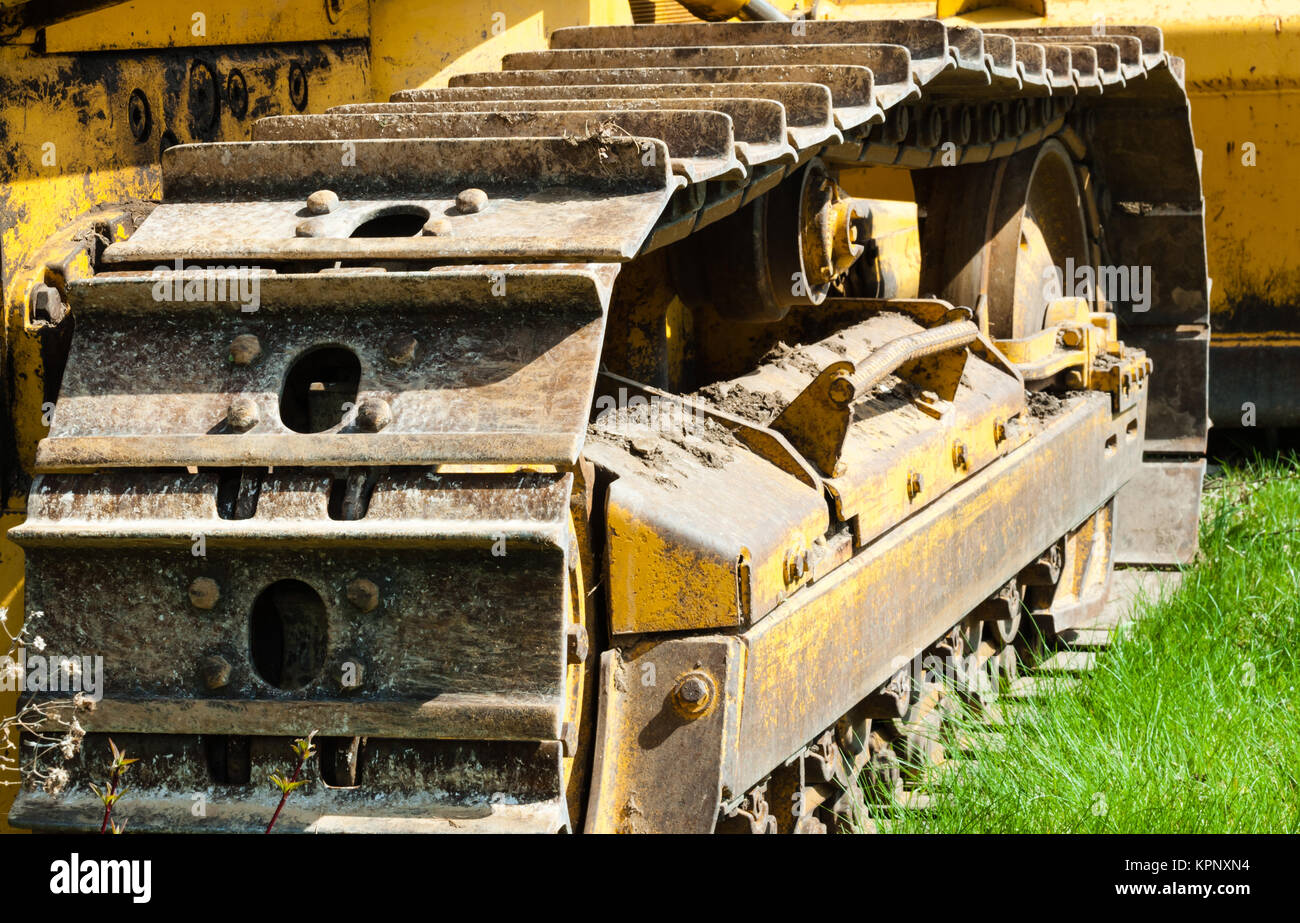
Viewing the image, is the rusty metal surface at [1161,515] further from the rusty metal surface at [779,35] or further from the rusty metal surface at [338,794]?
the rusty metal surface at [338,794]

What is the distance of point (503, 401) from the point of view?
6.90 ft

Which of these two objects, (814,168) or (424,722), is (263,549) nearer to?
(424,722)

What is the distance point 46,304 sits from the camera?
9.42ft

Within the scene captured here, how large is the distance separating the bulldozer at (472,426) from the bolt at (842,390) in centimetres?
2

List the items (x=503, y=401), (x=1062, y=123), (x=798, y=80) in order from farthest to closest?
(x=1062, y=123) < (x=798, y=80) < (x=503, y=401)

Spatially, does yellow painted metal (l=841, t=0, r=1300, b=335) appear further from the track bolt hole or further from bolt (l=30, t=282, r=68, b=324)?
the track bolt hole

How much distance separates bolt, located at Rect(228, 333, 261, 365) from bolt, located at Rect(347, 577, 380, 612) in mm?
307

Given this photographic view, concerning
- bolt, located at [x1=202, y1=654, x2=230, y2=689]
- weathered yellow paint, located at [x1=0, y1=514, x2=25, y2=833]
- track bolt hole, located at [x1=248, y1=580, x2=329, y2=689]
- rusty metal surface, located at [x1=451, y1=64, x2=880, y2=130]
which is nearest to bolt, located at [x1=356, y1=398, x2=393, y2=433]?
track bolt hole, located at [x1=248, y1=580, x2=329, y2=689]

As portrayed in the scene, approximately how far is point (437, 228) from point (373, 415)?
275mm

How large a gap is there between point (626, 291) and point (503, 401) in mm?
968

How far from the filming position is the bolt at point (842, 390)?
2.70 meters

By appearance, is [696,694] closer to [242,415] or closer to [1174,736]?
[242,415]

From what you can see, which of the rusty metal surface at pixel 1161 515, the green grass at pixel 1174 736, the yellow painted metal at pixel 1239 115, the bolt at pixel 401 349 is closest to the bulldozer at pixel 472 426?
the bolt at pixel 401 349

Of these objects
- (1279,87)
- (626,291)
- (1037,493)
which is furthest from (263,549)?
(1279,87)
